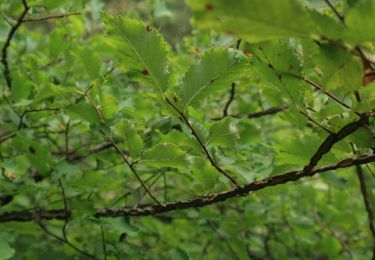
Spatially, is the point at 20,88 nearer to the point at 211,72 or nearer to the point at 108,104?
the point at 108,104

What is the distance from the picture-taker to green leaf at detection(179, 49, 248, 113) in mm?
592

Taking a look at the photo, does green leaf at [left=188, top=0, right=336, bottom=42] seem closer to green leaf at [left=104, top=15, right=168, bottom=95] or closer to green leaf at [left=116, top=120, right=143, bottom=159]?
green leaf at [left=104, top=15, right=168, bottom=95]

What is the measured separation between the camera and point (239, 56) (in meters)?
0.60

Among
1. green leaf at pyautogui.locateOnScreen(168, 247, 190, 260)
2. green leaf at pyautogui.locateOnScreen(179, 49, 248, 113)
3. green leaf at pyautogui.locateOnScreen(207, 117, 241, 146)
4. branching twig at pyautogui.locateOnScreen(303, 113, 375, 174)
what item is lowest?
green leaf at pyautogui.locateOnScreen(168, 247, 190, 260)

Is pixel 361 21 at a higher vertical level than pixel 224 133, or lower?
higher

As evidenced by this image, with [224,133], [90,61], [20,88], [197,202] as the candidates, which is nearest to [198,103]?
[224,133]

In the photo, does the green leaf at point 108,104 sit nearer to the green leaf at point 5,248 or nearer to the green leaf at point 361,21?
the green leaf at point 5,248

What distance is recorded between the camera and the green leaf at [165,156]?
72cm

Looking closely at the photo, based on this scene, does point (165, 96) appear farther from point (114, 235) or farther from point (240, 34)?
point (114, 235)

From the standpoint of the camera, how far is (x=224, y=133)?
26.7 inches

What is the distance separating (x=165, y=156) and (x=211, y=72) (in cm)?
20

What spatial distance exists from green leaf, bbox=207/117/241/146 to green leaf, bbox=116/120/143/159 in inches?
5.1

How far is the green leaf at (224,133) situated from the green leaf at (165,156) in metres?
0.07

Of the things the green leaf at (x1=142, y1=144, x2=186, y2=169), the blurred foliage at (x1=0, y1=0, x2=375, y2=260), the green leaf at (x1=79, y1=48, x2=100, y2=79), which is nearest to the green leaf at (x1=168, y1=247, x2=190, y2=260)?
the blurred foliage at (x1=0, y1=0, x2=375, y2=260)
